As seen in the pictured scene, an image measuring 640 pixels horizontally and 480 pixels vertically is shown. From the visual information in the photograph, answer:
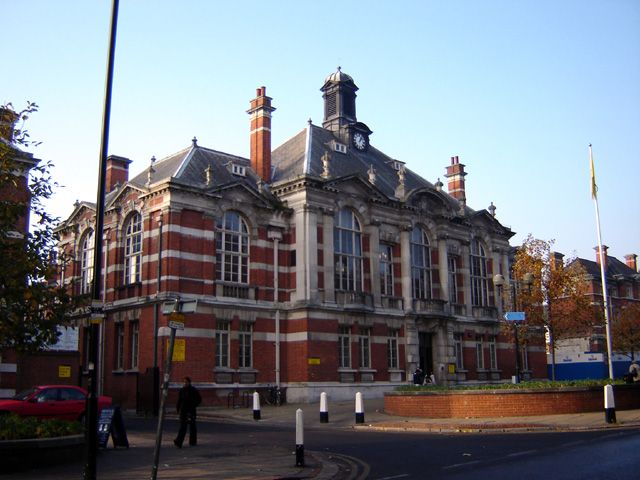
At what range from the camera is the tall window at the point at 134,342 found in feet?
119

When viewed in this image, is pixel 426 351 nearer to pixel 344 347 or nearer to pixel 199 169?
pixel 344 347

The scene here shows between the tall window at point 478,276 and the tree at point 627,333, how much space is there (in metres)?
21.6

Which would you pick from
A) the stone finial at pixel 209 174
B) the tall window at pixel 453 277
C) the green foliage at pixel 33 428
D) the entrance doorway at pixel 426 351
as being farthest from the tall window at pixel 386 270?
the green foliage at pixel 33 428

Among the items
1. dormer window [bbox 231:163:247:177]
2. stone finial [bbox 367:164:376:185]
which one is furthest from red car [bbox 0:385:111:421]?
stone finial [bbox 367:164:376:185]

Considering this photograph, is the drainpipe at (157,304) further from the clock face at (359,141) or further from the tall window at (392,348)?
the clock face at (359,141)

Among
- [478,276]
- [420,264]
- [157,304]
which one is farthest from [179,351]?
[478,276]

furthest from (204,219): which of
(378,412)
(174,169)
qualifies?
(378,412)

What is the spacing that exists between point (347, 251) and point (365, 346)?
5.56m

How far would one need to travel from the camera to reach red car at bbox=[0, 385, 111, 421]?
20906 mm

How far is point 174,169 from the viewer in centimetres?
3888

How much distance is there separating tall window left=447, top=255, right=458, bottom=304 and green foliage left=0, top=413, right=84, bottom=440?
34.4m

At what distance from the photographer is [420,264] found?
147 ft

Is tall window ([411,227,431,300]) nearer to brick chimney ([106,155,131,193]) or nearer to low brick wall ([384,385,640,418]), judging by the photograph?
brick chimney ([106,155,131,193])

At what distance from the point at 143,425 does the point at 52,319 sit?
12.5 m
